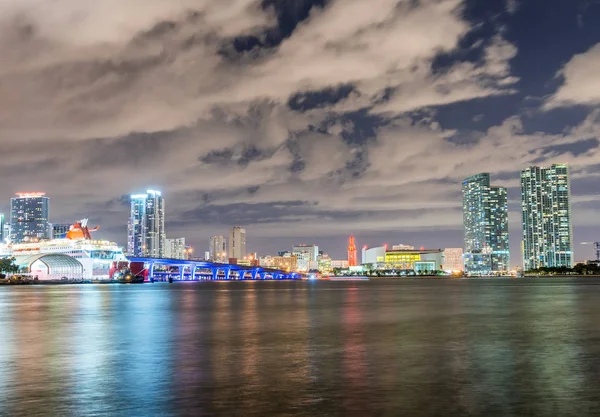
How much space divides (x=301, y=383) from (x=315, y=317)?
106ft

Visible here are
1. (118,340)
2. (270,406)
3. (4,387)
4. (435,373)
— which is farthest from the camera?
(118,340)

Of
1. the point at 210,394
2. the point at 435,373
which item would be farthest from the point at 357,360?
the point at 210,394

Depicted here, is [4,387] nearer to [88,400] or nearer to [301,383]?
[88,400]

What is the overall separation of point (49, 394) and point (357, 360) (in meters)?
12.8

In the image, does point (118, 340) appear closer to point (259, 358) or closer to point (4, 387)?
point (259, 358)

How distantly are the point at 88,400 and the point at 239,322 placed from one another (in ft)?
99.8

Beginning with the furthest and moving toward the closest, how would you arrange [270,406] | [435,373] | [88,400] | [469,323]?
[469,323], [435,373], [88,400], [270,406]

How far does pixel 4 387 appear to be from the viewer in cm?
2106

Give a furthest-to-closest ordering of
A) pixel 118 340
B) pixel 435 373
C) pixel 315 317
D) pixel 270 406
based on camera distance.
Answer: pixel 315 317 → pixel 118 340 → pixel 435 373 → pixel 270 406

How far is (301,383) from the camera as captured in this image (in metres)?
21.5

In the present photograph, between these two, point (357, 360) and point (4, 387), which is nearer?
point (4, 387)

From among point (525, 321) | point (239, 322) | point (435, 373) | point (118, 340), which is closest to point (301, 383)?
point (435, 373)

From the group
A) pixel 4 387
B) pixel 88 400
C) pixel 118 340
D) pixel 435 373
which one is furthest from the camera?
pixel 118 340

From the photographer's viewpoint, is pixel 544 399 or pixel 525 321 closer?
pixel 544 399
